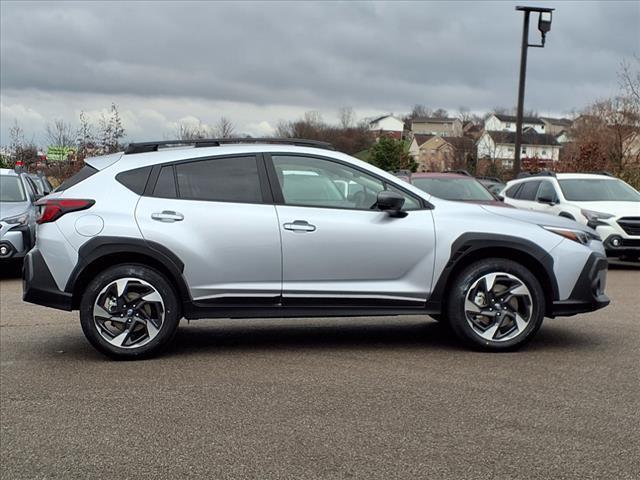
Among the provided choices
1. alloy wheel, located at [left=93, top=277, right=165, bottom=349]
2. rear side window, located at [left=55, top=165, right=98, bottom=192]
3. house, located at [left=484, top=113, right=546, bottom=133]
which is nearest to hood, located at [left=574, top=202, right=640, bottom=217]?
alloy wheel, located at [left=93, top=277, right=165, bottom=349]

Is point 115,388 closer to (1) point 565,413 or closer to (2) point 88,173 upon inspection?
(2) point 88,173

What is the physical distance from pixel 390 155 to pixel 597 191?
42171 millimetres

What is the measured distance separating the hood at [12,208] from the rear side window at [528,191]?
9691 mm

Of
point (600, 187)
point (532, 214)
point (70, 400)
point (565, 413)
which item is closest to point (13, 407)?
point (70, 400)

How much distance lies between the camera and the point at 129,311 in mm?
5625

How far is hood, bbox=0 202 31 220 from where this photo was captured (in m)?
11.3

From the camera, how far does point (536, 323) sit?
229 inches

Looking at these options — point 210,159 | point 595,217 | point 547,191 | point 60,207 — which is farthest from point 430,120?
point 60,207

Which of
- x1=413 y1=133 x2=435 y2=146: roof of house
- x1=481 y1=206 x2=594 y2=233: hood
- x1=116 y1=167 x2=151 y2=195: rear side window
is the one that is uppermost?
x1=413 y1=133 x2=435 y2=146: roof of house

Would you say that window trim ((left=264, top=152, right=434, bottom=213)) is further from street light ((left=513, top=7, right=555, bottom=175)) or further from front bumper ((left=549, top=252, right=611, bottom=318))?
street light ((left=513, top=7, right=555, bottom=175))

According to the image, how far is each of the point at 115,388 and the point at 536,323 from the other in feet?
11.2

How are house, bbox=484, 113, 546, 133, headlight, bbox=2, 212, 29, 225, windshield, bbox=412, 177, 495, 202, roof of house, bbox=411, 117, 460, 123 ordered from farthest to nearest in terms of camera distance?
house, bbox=484, 113, 546, 133 < roof of house, bbox=411, 117, 460, 123 < windshield, bbox=412, 177, 495, 202 < headlight, bbox=2, 212, 29, 225

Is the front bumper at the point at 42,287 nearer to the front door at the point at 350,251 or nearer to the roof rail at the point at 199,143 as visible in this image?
the roof rail at the point at 199,143

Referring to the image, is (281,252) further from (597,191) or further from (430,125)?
(430,125)
